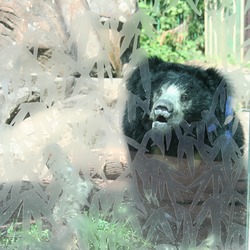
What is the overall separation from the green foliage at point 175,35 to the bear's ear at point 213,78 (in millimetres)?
111

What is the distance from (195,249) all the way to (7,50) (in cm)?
160

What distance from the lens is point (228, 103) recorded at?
3.33 meters

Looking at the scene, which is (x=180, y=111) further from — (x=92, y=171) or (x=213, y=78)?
(x=92, y=171)

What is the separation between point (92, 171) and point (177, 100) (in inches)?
25.6

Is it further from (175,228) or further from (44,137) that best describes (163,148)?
(44,137)

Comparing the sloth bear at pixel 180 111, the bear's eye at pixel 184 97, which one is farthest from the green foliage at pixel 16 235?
the bear's eye at pixel 184 97

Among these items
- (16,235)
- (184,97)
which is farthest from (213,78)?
(16,235)

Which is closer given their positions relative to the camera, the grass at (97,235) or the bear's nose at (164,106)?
the bear's nose at (164,106)

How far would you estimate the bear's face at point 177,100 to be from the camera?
3.36 meters

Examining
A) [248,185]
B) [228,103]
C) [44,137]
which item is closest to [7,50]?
[44,137]

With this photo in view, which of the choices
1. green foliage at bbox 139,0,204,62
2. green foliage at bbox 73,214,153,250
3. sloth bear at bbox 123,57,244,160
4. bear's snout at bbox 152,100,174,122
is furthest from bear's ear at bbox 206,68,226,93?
green foliage at bbox 73,214,153,250

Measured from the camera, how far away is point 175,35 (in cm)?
329

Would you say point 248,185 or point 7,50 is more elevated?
point 7,50

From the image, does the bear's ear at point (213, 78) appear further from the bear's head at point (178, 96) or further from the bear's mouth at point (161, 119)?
the bear's mouth at point (161, 119)
